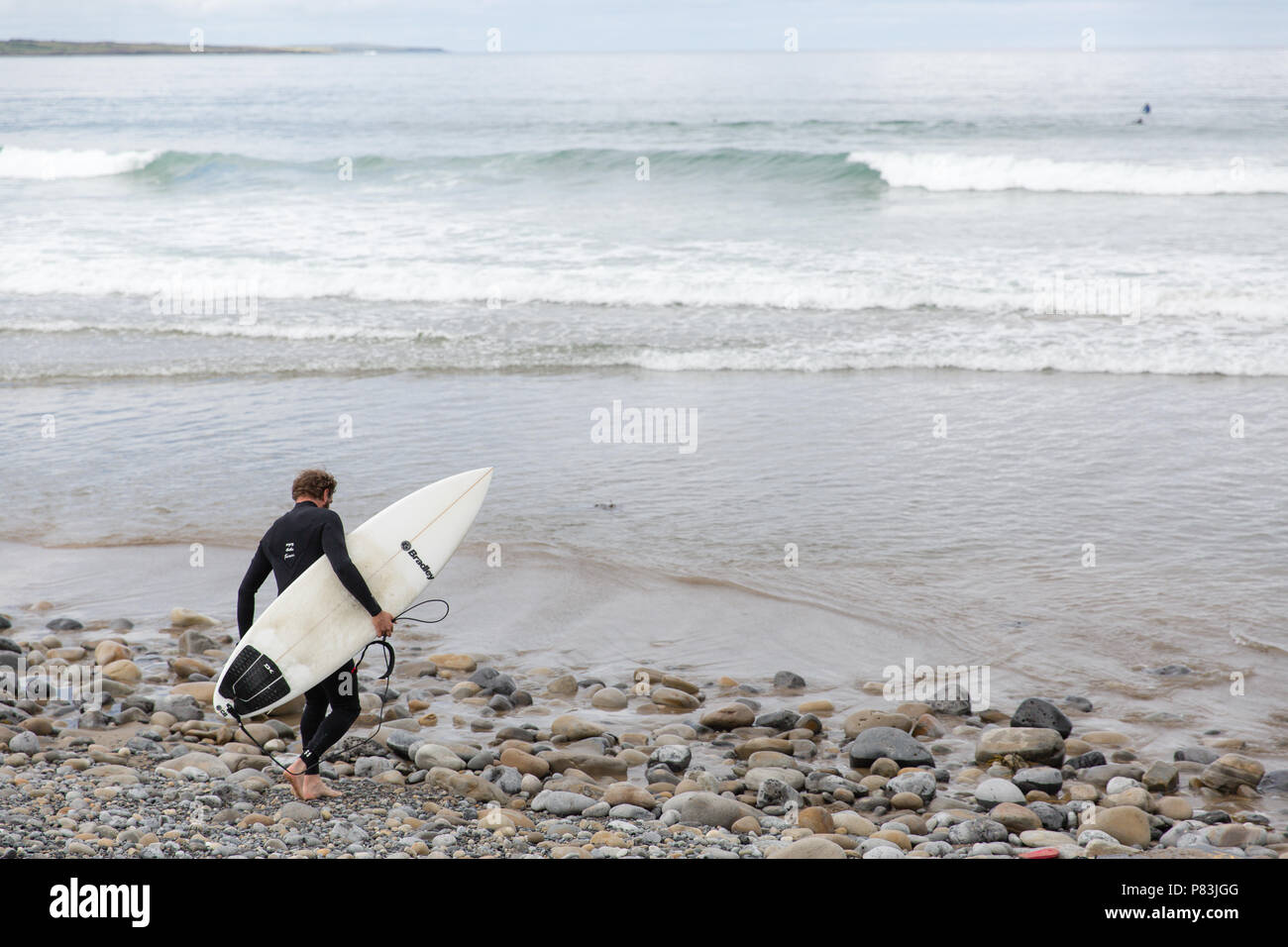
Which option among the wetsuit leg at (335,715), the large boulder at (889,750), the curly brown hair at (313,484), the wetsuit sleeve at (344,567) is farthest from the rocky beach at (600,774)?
the curly brown hair at (313,484)

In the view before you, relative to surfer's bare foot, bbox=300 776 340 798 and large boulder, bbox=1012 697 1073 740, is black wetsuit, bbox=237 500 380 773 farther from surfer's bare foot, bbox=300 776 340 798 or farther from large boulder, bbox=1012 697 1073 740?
large boulder, bbox=1012 697 1073 740

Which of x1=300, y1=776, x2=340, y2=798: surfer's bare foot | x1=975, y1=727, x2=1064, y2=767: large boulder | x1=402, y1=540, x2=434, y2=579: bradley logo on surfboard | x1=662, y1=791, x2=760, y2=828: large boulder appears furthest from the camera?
x1=402, y1=540, x2=434, y2=579: bradley logo on surfboard

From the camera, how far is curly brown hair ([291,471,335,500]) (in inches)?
208

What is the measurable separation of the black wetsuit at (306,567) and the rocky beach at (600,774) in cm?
28

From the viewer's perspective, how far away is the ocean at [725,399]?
719 cm

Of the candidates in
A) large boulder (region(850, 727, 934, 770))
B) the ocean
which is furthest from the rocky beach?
the ocean

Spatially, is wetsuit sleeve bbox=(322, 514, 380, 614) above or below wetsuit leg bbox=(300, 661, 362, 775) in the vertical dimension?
above

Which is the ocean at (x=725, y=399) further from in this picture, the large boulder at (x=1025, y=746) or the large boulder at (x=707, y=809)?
the large boulder at (x=707, y=809)

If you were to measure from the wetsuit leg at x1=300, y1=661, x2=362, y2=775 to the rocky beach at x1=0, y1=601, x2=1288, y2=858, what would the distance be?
0.70 ft

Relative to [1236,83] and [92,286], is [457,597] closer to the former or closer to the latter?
[92,286]

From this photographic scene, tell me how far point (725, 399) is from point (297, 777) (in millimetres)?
7887

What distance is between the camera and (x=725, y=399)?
1218cm

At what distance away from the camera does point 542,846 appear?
4.50 meters
